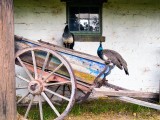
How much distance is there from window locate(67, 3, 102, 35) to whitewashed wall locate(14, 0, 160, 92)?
0.52 ft

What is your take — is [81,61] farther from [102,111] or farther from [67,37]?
[102,111]

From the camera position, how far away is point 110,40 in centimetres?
729

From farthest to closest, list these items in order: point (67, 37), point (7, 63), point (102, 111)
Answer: point (67, 37) < point (102, 111) < point (7, 63)

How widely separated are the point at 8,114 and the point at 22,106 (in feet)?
5.08

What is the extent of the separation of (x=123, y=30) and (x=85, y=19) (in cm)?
88

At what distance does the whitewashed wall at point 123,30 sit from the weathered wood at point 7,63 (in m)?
1.90

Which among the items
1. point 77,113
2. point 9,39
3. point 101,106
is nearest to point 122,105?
point 101,106

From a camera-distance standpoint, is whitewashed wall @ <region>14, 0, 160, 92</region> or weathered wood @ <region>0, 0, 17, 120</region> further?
whitewashed wall @ <region>14, 0, 160, 92</region>

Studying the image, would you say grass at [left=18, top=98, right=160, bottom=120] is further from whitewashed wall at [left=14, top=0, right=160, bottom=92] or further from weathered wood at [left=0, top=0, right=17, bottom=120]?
weathered wood at [left=0, top=0, right=17, bottom=120]

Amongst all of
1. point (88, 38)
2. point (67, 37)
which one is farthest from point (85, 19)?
point (67, 37)

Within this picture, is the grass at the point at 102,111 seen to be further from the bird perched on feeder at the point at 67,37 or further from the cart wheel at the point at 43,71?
the bird perched on feeder at the point at 67,37

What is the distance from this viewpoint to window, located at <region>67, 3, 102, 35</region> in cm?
727

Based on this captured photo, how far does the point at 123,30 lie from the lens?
7.33 meters

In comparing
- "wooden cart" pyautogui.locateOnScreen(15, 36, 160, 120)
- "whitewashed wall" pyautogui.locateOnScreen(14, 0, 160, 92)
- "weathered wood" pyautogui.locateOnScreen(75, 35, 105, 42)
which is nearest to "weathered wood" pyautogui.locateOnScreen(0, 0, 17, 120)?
"wooden cart" pyautogui.locateOnScreen(15, 36, 160, 120)
